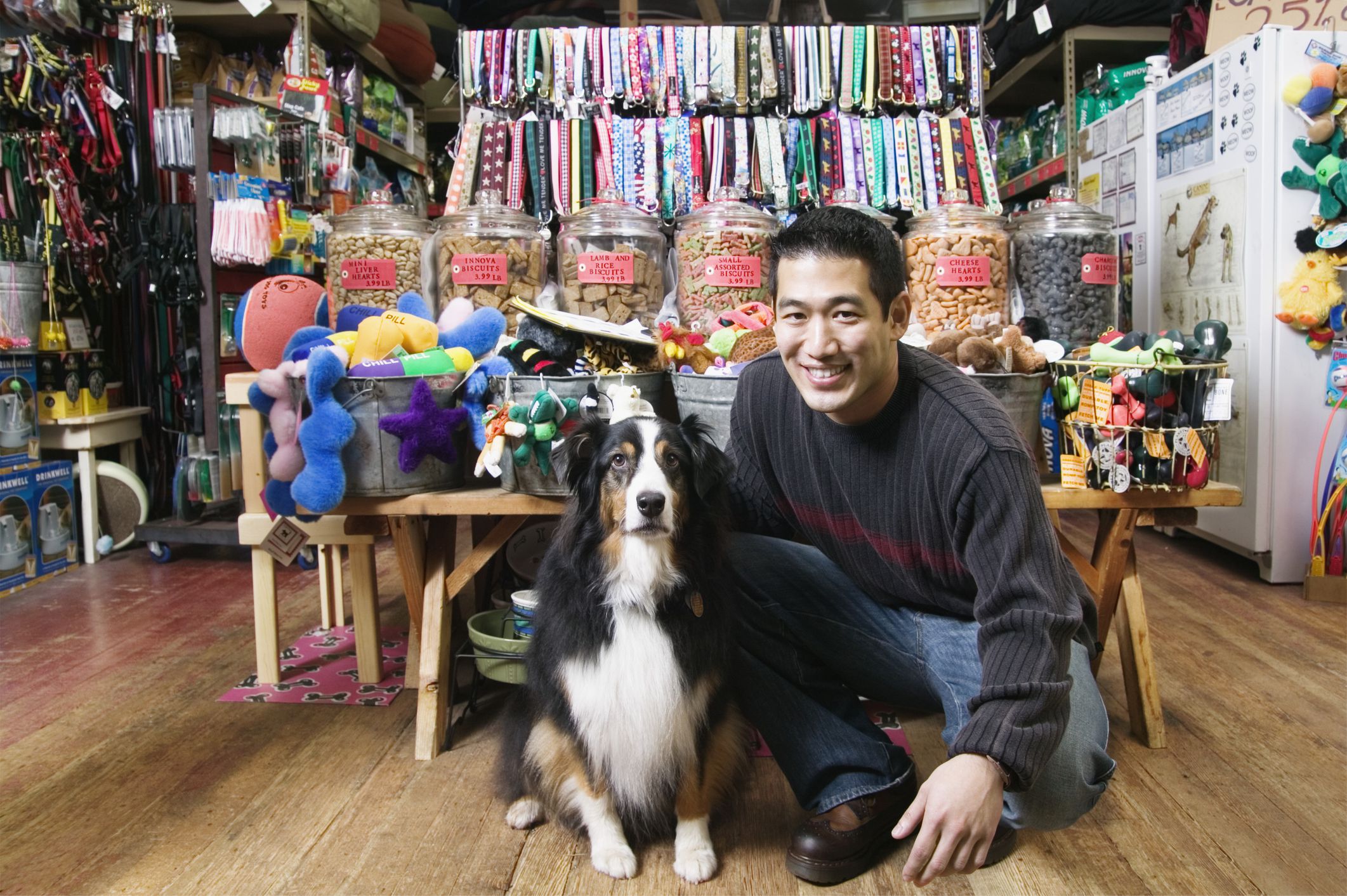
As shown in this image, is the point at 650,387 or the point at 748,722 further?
the point at 650,387

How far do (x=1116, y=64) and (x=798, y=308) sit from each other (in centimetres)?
432

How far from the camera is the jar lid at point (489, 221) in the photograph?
90.1 inches

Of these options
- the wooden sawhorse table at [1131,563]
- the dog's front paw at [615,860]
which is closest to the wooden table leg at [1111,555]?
the wooden sawhorse table at [1131,563]

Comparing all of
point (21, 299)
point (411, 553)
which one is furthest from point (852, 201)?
point (21, 299)

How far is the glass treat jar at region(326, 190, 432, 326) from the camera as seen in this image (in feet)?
7.53

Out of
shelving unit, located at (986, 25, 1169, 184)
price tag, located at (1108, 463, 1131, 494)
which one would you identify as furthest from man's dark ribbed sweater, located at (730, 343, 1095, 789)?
shelving unit, located at (986, 25, 1169, 184)

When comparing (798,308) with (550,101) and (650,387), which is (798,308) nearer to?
(650,387)

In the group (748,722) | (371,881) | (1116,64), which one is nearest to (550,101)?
(748,722)

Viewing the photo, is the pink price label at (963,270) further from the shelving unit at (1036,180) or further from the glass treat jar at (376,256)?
the shelving unit at (1036,180)

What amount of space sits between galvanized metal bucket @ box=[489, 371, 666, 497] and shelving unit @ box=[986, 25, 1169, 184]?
135 inches

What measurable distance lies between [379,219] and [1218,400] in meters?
1.92

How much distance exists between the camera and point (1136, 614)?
2.05 meters

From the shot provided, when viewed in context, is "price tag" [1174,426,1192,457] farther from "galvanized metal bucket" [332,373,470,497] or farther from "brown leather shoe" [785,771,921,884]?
"galvanized metal bucket" [332,373,470,497]

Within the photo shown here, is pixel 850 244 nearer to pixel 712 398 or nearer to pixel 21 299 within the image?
pixel 712 398
